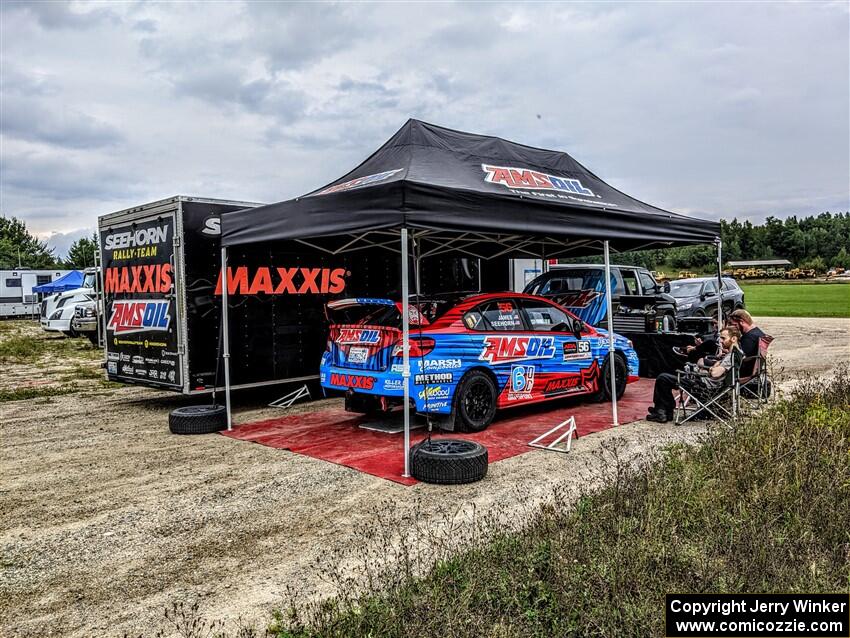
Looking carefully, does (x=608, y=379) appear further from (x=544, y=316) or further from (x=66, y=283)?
(x=66, y=283)

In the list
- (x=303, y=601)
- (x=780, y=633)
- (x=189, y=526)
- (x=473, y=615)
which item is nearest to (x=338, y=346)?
(x=189, y=526)

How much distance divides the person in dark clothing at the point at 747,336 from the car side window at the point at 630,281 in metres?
5.20

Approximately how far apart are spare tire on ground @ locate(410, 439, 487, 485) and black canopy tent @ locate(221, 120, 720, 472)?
0.29 meters

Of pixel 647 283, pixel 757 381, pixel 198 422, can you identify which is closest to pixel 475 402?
pixel 198 422

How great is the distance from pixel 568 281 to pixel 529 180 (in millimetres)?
4604

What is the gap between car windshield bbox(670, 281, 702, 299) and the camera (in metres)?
19.2

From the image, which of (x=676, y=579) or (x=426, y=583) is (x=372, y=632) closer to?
(x=426, y=583)

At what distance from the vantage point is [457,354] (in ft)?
23.5

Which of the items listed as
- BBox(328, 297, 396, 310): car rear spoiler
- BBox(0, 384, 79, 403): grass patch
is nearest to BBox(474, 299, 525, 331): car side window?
BBox(328, 297, 396, 310): car rear spoiler

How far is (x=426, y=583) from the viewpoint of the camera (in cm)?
350

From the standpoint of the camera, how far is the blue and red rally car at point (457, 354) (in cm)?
704

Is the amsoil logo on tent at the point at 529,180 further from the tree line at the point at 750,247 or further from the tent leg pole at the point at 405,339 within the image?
the tree line at the point at 750,247

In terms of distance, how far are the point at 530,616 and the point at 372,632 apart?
75 cm

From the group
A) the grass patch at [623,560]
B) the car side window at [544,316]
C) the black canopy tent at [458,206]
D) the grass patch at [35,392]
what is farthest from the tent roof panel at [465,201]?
the grass patch at [35,392]
